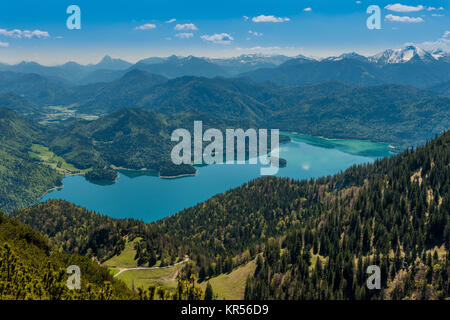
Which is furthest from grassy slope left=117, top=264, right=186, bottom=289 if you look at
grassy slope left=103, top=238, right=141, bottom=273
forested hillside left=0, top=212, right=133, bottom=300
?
forested hillside left=0, top=212, right=133, bottom=300

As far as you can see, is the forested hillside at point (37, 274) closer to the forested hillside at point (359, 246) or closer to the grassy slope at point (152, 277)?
the grassy slope at point (152, 277)

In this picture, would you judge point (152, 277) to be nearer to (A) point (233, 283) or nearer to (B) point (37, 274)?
(A) point (233, 283)

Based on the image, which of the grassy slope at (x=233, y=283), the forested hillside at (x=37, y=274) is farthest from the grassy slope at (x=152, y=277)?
the forested hillside at (x=37, y=274)

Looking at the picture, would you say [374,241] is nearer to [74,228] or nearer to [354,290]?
[354,290]

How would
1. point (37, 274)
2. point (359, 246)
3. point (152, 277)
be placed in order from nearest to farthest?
point (37, 274), point (359, 246), point (152, 277)

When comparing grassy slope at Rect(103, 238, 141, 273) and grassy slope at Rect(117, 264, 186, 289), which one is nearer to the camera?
grassy slope at Rect(117, 264, 186, 289)

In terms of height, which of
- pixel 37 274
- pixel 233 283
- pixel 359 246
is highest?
pixel 37 274

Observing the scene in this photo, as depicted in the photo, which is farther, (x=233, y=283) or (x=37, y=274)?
(x=233, y=283)

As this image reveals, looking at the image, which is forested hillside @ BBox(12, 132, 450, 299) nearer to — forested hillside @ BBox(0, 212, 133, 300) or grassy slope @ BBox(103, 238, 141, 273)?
grassy slope @ BBox(103, 238, 141, 273)

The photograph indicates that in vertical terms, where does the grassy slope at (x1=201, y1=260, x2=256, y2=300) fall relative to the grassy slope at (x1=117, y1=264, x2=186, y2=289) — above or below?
above

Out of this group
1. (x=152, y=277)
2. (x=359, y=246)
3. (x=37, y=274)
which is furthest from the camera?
(x=152, y=277)

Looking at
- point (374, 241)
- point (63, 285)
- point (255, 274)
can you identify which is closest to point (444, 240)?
point (374, 241)

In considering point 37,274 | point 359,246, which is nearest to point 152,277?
point 37,274
